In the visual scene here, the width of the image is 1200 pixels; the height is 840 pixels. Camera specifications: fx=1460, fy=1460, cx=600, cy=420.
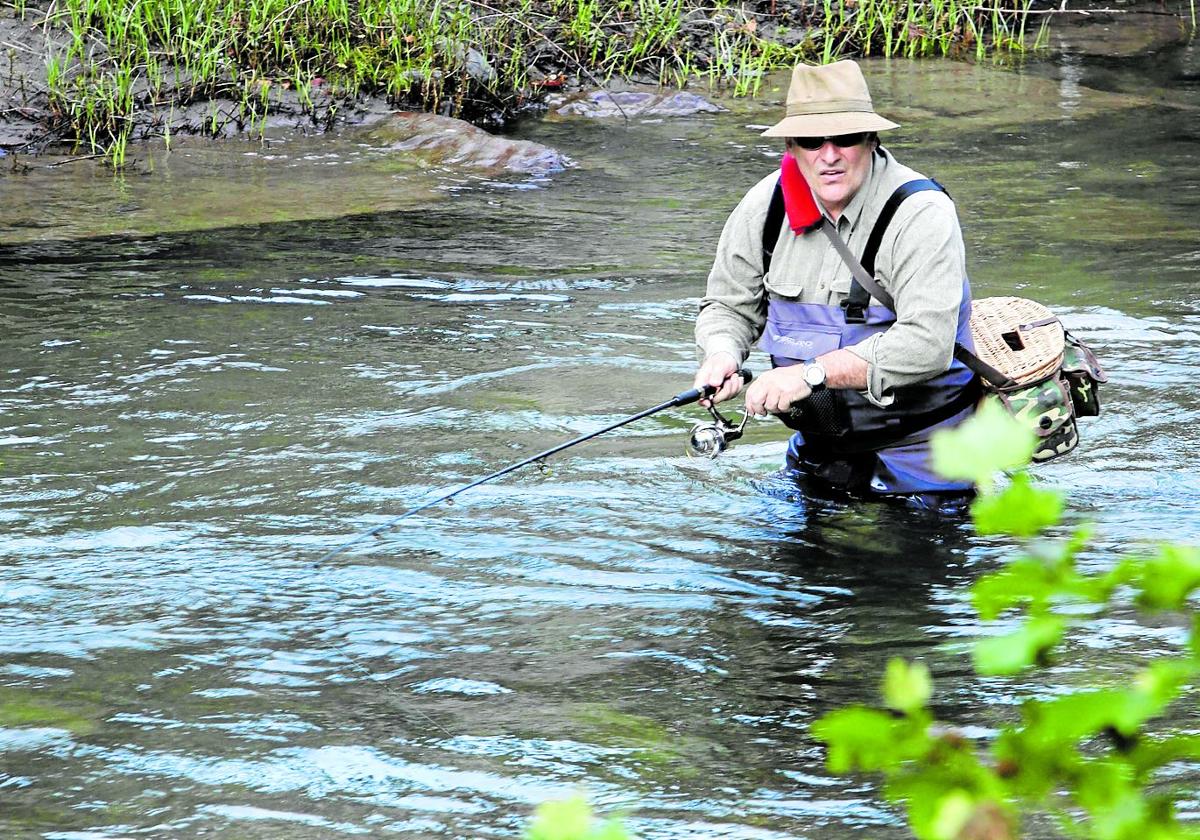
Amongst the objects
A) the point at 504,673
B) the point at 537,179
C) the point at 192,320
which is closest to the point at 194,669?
the point at 504,673

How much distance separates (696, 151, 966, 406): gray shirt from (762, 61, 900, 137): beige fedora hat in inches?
6.6

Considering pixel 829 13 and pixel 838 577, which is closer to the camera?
pixel 838 577

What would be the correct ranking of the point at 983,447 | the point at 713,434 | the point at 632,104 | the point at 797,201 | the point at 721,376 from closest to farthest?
the point at 983,447, the point at 797,201, the point at 721,376, the point at 713,434, the point at 632,104

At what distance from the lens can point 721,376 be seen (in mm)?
4625

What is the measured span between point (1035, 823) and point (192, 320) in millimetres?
5519

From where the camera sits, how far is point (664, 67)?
44.8 ft

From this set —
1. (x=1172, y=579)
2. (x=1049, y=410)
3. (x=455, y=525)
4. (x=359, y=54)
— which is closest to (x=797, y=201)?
(x=1049, y=410)

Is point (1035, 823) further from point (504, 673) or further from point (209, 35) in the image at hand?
point (209, 35)

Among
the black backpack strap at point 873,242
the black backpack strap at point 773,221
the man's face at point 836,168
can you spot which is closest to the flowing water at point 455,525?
the black backpack strap at point 873,242

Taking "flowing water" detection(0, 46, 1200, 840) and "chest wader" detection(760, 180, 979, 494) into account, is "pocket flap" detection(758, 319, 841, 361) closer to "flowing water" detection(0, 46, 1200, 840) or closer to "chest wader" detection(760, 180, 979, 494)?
"chest wader" detection(760, 180, 979, 494)

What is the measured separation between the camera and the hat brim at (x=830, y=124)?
171 inches

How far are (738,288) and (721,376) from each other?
0.37 metres

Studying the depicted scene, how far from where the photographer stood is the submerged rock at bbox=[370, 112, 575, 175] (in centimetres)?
1102

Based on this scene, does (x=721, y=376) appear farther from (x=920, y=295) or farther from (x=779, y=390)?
(x=920, y=295)
